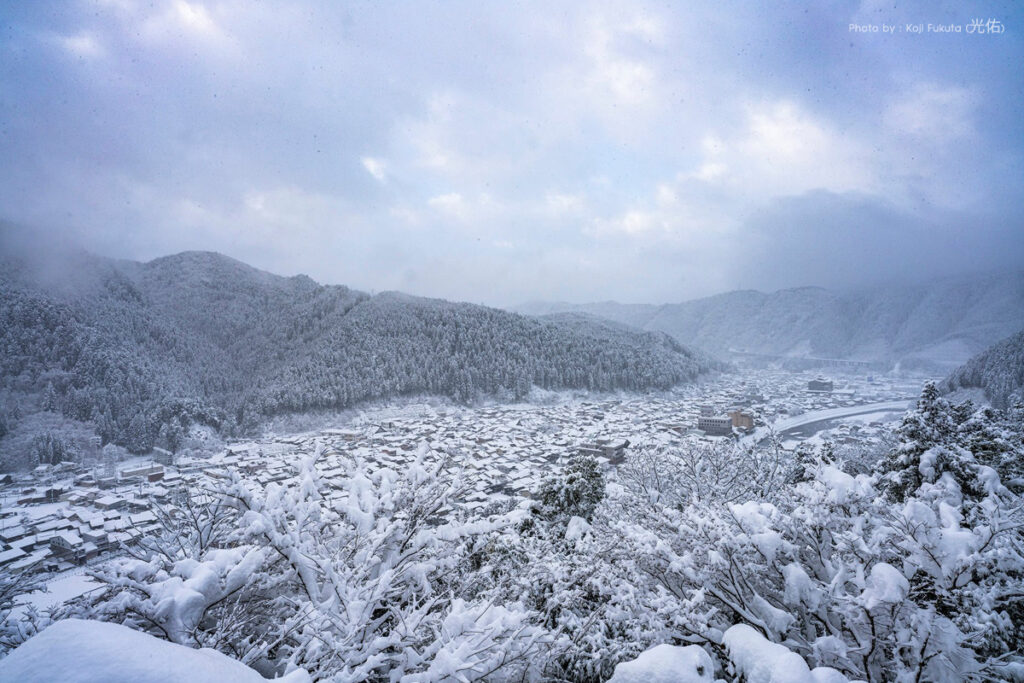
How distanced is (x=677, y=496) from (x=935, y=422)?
521cm

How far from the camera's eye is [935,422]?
26.1ft

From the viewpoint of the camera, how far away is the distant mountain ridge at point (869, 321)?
3206 inches

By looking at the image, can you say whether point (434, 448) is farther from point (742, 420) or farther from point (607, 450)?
point (742, 420)

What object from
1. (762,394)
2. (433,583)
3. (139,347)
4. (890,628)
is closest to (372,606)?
(433,583)

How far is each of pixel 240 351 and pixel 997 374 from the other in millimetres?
71308

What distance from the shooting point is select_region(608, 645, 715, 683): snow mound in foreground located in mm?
2418

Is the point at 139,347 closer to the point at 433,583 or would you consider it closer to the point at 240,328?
the point at 240,328

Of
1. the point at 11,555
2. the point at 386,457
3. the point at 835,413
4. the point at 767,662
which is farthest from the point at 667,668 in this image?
the point at 835,413

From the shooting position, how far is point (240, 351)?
154ft

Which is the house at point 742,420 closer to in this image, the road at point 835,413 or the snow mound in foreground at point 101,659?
the road at point 835,413

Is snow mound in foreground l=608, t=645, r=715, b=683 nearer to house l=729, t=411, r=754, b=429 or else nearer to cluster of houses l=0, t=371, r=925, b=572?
cluster of houses l=0, t=371, r=925, b=572

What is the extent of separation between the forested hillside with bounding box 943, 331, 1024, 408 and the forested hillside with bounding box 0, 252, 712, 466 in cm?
2517

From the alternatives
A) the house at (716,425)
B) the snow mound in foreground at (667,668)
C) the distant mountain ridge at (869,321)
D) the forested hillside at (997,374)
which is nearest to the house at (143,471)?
the snow mound in foreground at (667,668)

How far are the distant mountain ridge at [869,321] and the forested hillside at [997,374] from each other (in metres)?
37.3
